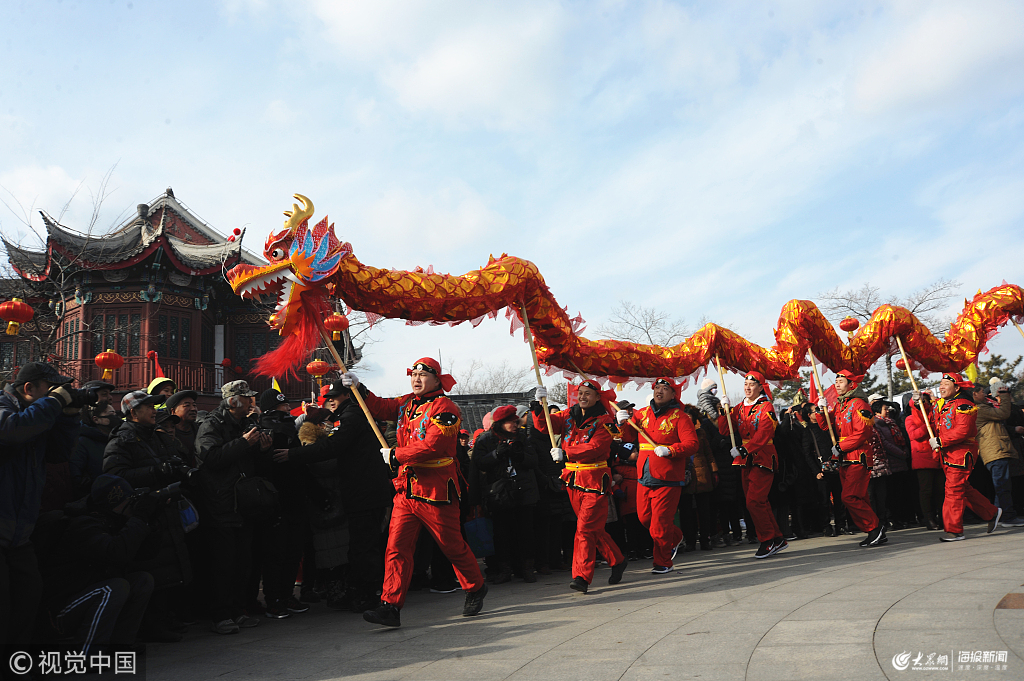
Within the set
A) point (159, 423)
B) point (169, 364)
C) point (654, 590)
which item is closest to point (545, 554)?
point (654, 590)

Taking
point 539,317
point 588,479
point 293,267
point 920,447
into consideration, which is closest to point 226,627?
point 293,267

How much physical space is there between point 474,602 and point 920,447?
669 centimetres

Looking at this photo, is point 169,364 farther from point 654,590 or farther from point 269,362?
point 654,590

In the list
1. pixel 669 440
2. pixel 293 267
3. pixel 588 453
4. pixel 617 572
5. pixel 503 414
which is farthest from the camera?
pixel 503 414

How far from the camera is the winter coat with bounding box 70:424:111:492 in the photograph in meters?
4.39

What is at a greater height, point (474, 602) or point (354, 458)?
point (354, 458)

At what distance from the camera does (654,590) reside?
224 inches

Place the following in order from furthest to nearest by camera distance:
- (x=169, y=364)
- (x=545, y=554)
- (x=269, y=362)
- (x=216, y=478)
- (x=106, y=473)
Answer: (x=169, y=364) → (x=545, y=554) → (x=269, y=362) → (x=216, y=478) → (x=106, y=473)

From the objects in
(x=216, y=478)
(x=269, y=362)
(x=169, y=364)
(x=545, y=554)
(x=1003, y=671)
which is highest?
(x=169, y=364)

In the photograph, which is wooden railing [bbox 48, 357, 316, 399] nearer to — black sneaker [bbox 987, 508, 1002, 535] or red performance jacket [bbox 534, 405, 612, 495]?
red performance jacket [bbox 534, 405, 612, 495]

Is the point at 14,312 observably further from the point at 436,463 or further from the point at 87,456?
the point at 436,463

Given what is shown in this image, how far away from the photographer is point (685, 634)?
4.07m

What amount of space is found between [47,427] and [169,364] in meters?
16.5

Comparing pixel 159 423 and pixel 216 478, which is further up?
pixel 159 423
